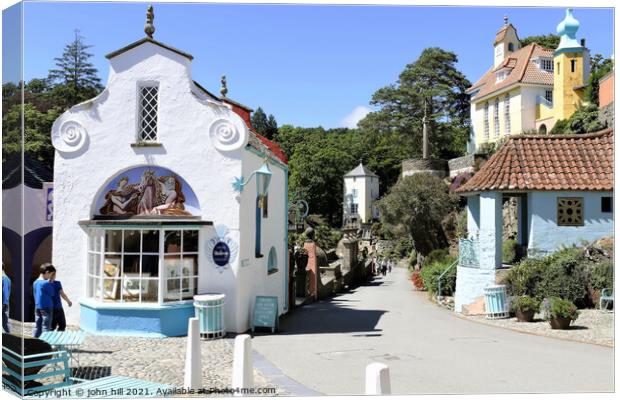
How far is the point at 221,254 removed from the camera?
12594 millimetres

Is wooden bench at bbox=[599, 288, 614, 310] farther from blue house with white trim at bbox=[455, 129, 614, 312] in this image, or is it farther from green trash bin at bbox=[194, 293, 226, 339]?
green trash bin at bbox=[194, 293, 226, 339]

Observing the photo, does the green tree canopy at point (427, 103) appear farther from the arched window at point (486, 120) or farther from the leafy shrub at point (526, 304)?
the leafy shrub at point (526, 304)

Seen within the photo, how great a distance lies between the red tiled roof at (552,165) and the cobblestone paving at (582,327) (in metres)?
3.53

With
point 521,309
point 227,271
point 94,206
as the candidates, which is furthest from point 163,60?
point 521,309

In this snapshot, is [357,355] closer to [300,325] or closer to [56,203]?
[300,325]

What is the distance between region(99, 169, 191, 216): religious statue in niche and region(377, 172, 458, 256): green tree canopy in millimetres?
24730

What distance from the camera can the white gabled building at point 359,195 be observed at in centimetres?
6191

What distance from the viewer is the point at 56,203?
12859 mm

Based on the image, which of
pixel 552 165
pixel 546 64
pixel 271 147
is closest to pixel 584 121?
pixel 546 64

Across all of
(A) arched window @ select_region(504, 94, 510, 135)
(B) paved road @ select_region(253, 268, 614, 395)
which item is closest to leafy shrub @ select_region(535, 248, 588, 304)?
(B) paved road @ select_region(253, 268, 614, 395)

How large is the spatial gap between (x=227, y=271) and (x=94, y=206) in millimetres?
3186

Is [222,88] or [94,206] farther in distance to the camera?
[222,88]

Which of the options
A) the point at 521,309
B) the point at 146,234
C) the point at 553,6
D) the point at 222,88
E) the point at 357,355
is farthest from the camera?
the point at 222,88

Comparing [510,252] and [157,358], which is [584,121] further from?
[157,358]
